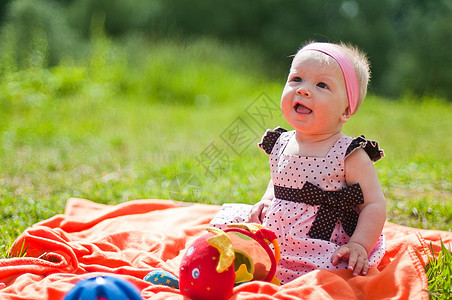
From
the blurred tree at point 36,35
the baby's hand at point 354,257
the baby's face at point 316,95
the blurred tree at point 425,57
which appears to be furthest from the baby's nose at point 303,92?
the blurred tree at point 425,57

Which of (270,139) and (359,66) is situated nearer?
(359,66)

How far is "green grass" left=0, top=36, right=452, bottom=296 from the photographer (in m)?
3.71

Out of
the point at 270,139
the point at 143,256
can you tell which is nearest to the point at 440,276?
the point at 270,139

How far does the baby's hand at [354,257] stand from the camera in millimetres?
2023

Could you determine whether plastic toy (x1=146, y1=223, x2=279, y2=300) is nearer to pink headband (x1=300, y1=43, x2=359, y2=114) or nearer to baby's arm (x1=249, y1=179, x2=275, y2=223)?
baby's arm (x1=249, y1=179, x2=275, y2=223)

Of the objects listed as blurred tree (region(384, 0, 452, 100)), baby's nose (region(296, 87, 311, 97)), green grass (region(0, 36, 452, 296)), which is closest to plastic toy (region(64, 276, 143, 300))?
baby's nose (region(296, 87, 311, 97))

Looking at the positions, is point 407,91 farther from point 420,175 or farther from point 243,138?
point 420,175

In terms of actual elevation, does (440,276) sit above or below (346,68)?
below

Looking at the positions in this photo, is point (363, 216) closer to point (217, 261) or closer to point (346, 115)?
point (346, 115)

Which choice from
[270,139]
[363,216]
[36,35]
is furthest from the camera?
[36,35]

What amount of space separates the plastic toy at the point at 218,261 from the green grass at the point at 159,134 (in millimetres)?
1169

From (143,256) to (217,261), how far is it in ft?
2.26

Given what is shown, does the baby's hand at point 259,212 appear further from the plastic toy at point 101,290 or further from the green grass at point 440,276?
the plastic toy at point 101,290

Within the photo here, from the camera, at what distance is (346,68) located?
2.25 metres
